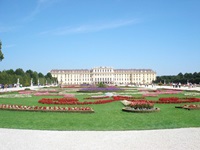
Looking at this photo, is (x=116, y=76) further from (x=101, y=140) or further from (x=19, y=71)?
(x=101, y=140)

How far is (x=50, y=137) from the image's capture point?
19.7ft

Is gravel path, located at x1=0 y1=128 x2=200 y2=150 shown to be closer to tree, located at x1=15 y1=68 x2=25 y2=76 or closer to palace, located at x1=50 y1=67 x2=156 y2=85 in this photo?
tree, located at x1=15 y1=68 x2=25 y2=76

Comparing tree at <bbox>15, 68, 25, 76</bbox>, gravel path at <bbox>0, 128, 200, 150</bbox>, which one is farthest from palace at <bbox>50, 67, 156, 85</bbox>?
gravel path at <bbox>0, 128, 200, 150</bbox>

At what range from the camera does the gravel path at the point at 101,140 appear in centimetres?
518

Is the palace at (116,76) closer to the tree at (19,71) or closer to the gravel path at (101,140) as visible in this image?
the tree at (19,71)

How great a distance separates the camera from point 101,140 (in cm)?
575

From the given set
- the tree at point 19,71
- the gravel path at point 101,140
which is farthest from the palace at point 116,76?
the gravel path at point 101,140

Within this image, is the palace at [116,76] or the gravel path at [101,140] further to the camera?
the palace at [116,76]

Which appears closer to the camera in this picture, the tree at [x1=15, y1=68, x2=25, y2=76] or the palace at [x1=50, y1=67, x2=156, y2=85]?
the tree at [x1=15, y1=68, x2=25, y2=76]

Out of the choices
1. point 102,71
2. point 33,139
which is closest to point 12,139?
point 33,139

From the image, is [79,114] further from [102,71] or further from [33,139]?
[102,71]

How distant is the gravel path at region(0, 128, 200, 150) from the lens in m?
5.18

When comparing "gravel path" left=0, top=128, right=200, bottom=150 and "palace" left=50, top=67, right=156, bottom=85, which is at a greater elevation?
"palace" left=50, top=67, right=156, bottom=85

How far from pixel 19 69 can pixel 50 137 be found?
6013 centimetres
